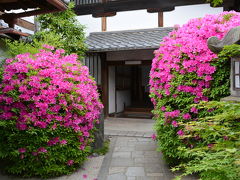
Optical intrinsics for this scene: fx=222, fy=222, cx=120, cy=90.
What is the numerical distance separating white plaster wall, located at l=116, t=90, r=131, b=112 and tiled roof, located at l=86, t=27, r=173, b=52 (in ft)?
9.49

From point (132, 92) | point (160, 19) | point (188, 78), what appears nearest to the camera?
point (188, 78)

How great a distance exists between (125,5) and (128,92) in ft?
17.0

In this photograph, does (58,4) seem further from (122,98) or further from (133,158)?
(122,98)

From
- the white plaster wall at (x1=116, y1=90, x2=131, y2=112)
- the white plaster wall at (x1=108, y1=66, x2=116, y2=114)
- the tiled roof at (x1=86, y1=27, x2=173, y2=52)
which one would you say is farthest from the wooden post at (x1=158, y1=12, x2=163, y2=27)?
the white plaster wall at (x1=116, y1=90, x2=131, y2=112)

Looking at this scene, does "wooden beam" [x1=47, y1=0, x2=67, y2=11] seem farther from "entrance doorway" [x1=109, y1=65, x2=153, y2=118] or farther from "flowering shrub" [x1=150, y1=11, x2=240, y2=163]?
"entrance doorway" [x1=109, y1=65, x2=153, y2=118]

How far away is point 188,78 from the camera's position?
425 centimetres

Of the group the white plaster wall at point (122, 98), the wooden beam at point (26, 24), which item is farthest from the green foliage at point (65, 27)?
the white plaster wall at point (122, 98)

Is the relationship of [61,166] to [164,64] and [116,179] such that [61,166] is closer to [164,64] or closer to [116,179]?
[116,179]

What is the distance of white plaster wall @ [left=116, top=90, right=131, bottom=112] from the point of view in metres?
12.0

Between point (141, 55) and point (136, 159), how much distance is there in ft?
19.3

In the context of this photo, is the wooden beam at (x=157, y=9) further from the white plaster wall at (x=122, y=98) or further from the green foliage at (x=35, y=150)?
the green foliage at (x=35, y=150)

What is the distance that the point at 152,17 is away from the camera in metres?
11.3

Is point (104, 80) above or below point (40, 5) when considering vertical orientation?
below

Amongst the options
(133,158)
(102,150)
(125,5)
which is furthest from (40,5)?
(125,5)
